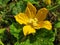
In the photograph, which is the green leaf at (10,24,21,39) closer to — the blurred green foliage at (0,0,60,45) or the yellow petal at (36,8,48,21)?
the blurred green foliage at (0,0,60,45)

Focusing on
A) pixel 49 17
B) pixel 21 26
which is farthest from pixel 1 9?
pixel 49 17

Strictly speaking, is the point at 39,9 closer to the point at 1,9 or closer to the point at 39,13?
the point at 39,13

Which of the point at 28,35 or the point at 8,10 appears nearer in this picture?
the point at 28,35

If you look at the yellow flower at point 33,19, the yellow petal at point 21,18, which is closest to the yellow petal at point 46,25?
the yellow flower at point 33,19

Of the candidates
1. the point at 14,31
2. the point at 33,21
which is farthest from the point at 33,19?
the point at 14,31

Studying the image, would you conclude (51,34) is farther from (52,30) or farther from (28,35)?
(28,35)

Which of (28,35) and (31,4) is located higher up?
(31,4)

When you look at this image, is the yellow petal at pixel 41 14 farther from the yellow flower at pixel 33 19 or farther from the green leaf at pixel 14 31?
the green leaf at pixel 14 31
